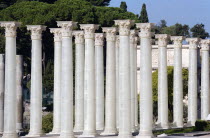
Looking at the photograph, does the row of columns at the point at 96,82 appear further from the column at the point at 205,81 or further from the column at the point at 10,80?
the column at the point at 205,81

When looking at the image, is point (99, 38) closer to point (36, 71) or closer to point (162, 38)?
point (162, 38)

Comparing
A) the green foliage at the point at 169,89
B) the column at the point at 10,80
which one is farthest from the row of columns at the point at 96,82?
the green foliage at the point at 169,89

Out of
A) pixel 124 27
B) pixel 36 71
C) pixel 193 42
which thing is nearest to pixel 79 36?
pixel 36 71

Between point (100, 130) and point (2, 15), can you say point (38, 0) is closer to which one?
point (2, 15)

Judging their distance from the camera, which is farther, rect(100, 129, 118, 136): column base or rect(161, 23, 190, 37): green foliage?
rect(161, 23, 190, 37): green foliage

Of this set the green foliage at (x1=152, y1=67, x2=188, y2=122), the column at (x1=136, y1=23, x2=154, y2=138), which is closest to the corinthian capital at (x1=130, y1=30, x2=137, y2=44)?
the column at (x1=136, y1=23, x2=154, y2=138)

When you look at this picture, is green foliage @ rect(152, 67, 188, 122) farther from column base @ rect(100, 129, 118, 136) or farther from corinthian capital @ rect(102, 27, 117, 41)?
corinthian capital @ rect(102, 27, 117, 41)

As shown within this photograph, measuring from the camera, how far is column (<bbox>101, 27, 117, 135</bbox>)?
7856 centimetres

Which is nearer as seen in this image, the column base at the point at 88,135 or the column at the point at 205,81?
the column base at the point at 88,135

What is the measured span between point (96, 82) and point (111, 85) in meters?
1.91

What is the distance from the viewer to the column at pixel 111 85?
7856cm

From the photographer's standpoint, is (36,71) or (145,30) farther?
(36,71)

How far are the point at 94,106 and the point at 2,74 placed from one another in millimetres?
9880

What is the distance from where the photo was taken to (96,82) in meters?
77.9
